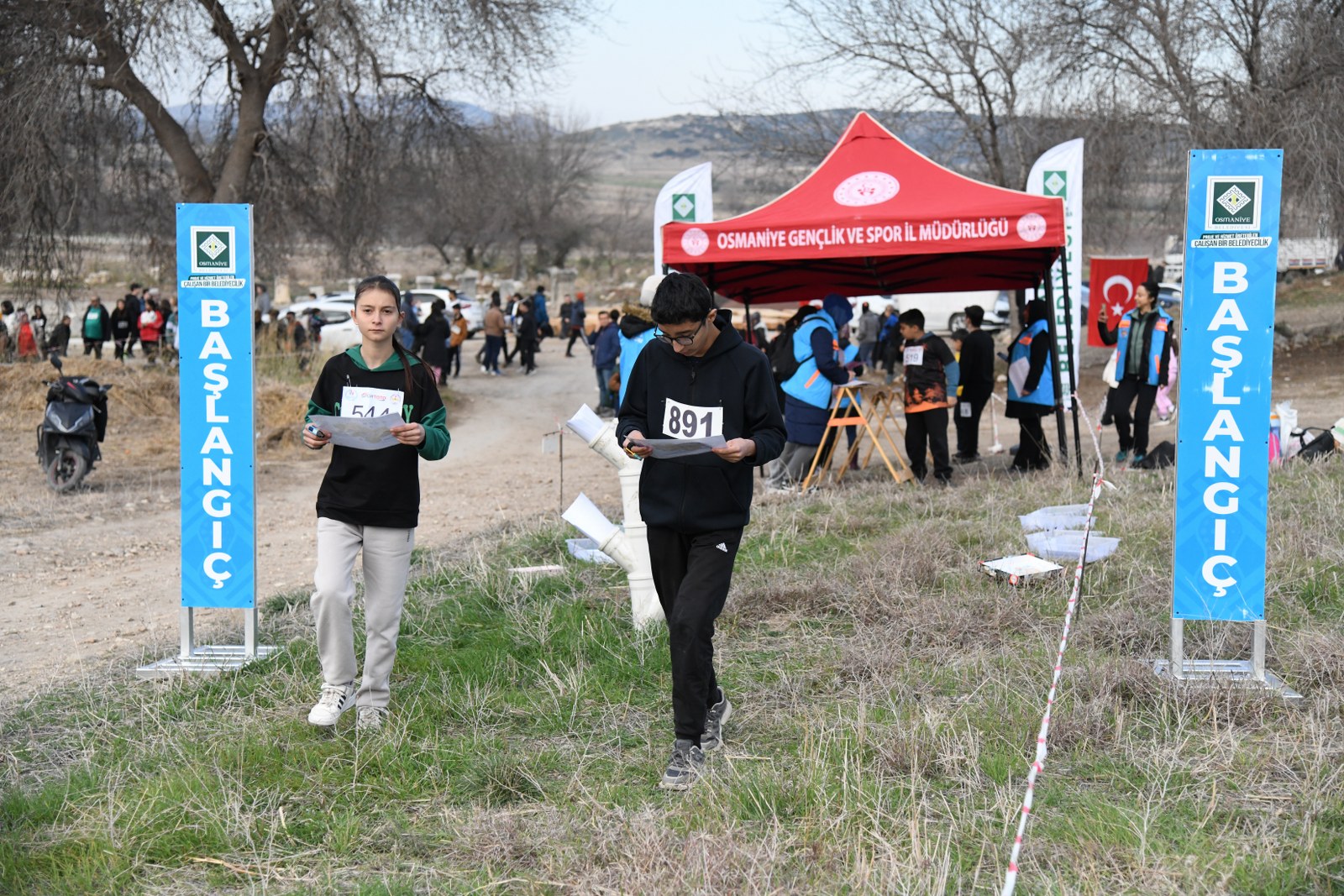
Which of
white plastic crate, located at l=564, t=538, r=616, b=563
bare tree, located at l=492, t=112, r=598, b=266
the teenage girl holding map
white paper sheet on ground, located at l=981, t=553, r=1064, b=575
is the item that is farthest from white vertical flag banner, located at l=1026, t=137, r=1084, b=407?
bare tree, located at l=492, t=112, r=598, b=266

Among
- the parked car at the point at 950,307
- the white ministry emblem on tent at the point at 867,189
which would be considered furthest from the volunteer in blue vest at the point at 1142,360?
the parked car at the point at 950,307

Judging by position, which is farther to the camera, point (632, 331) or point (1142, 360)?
point (1142, 360)

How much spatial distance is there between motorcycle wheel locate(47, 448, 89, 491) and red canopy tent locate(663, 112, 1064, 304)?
593 cm

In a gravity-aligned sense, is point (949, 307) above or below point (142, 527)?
above

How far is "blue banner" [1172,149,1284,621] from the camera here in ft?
17.6

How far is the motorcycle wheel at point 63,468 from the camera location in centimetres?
1249

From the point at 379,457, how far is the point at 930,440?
718 centimetres

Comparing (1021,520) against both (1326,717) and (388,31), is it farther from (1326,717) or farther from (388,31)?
(388,31)

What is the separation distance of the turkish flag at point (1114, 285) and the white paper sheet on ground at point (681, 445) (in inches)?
506

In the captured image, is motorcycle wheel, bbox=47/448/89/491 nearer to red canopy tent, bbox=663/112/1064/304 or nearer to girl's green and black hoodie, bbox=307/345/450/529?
A: red canopy tent, bbox=663/112/1064/304

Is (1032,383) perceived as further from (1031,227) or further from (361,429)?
(361,429)

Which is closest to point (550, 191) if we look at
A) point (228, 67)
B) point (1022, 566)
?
point (228, 67)

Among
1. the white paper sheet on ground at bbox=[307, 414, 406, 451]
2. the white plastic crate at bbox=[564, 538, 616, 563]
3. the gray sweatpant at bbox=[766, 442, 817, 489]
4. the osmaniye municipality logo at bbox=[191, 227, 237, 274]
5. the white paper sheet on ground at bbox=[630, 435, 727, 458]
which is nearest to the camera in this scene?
the white paper sheet on ground at bbox=[630, 435, 727, 458]

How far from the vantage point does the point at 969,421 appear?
13.0 metres
